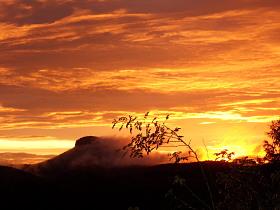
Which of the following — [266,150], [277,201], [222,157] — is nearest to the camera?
[277,201]

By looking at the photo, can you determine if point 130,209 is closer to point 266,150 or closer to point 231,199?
point 231,199

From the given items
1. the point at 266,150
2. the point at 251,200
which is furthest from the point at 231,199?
the point at 266,150

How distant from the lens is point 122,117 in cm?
1272

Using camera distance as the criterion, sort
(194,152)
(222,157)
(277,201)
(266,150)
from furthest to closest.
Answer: (266,150), (222,157), (277,201), (194,152)

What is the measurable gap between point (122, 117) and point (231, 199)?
3429mm

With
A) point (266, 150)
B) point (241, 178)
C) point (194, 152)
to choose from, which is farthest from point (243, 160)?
point (266, 150)

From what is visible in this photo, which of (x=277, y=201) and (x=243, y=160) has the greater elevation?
(x=243, y=160)

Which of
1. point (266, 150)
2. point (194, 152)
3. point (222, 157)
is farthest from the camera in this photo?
point (266, 150)

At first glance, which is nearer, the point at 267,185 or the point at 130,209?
the point at 130,209

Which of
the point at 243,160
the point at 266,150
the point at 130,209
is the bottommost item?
the point at 130,209

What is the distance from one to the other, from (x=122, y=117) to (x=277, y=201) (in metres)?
→ 3.62

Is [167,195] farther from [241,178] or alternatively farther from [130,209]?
[241,178]

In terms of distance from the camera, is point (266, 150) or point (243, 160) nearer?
point (243, 160)

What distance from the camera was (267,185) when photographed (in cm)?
1446
